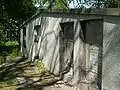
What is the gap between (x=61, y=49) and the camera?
390 inches

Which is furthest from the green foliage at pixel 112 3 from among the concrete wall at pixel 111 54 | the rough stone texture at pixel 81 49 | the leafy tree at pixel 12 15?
the leafy tree at pixel 12 15

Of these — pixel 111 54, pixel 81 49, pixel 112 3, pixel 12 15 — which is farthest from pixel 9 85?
pixel 12 15

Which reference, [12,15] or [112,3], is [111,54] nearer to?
[112,3]

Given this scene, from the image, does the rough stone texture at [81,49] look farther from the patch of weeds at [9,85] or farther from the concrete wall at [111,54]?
the patch of weeds at [9,85]

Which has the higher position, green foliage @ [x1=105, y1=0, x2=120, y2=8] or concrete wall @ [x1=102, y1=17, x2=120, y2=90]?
green foliage @ [x1=105, y1=0, x2=120, y2=8]

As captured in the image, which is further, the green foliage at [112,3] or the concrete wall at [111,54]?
the green foliage at [112,3]

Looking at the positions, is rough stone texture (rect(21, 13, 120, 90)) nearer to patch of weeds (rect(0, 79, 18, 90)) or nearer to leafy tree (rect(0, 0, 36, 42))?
patch of weeds (rect(0, 79, 18, 90))

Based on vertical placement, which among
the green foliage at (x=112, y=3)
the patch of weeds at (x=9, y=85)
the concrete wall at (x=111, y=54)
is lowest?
the patch of weeds at (x=9, y=85)

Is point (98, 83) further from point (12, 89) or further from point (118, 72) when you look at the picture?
point (12, 89)

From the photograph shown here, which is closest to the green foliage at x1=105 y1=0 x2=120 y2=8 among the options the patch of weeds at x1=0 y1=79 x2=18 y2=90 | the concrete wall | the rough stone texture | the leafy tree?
the rough stone texture

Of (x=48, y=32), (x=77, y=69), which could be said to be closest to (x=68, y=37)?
(x=77, y=69)

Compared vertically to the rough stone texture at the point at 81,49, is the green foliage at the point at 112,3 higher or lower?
higher

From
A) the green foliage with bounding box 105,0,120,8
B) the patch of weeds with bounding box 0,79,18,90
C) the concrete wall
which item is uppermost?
the green foliage with bounding box 105,0,120,8

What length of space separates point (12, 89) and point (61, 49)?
2647 millimetres
